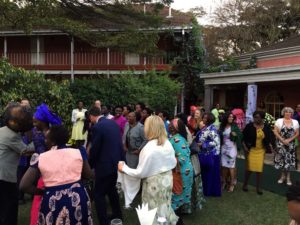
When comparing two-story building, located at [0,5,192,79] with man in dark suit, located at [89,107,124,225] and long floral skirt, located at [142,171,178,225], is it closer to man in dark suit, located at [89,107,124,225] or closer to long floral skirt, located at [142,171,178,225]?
man in dark suit, located at [89,107,124,225]

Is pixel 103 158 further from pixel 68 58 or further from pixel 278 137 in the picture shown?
pixel 68 58

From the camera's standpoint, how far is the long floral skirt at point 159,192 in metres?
4.60

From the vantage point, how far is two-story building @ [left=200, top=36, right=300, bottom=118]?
16484 mm

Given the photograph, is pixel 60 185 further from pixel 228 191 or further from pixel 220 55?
pixel 220 55

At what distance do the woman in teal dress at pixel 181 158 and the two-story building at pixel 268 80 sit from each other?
34.9ft

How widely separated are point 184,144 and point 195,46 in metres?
17.7

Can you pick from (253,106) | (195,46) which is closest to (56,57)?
(195,46)

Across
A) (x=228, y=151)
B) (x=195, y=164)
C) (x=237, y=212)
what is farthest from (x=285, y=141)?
(x=195, y=164)

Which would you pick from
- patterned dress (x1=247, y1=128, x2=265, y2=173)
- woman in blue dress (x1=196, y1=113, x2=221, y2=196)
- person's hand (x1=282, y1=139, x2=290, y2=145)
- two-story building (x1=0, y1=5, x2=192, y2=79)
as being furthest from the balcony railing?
woman in blue dress (x1=196, y1=113, x2=221, y2=196)

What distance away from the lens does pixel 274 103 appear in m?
20.3

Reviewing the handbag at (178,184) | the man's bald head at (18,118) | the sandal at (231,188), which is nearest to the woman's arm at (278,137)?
the sandal at (231,188)

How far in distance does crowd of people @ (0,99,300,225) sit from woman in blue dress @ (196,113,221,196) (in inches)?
0.8

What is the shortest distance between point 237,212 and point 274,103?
14614mm

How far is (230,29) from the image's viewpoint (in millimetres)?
29000
